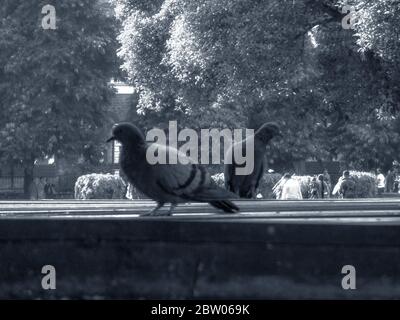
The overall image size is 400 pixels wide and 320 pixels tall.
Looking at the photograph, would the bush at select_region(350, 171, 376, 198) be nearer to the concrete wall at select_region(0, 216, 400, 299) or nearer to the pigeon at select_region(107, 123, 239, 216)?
the pigeon at select_region(107, 123, 239, 216)

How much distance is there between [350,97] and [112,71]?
54.2 ft

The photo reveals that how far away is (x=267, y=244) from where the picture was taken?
5.87 m

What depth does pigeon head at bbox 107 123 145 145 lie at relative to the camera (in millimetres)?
6684

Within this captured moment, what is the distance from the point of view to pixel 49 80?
129 feet

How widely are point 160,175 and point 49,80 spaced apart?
1310 inches

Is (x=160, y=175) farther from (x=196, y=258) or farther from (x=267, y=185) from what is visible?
(x=267, y=185)

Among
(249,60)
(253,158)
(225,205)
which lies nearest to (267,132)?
(253,158)

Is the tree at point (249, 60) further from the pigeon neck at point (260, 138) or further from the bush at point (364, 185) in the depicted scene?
the pigeon neck at point (260, 138)

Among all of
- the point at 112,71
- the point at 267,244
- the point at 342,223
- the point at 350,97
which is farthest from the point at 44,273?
the point at 112,71

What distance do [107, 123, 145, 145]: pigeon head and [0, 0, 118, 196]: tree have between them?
105ft

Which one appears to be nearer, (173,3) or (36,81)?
(173,3)

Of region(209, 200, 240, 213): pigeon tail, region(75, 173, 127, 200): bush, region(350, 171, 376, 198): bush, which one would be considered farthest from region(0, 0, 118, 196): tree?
region(209, 200, 240, 213): pigeon tail

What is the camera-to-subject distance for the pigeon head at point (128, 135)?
6.68 m

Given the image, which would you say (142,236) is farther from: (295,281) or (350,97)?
(350,97)
